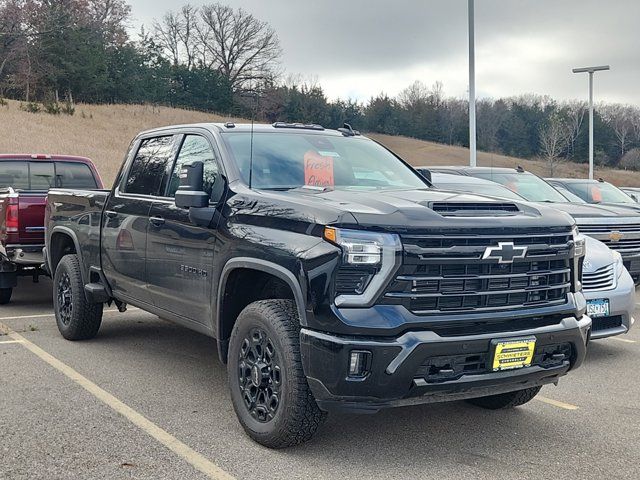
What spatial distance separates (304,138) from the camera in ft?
18.0

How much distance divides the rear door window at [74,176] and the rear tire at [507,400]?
7.23m

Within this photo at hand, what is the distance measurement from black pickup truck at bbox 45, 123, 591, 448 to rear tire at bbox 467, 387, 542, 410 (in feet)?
0.04

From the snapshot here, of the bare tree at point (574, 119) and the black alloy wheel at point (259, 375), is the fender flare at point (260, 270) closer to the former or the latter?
the black alloy wheel at point (259, 375)

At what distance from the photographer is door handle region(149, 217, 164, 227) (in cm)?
537

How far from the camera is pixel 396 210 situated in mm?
3850

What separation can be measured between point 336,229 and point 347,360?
2.21ft

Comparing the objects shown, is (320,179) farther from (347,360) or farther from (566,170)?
(566,170)

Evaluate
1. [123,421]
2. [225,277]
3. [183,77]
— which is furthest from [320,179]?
[183,77]

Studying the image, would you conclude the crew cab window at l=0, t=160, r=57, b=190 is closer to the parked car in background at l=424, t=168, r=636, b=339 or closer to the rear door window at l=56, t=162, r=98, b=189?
the rear door window at l=56, t=162, r=98, b=189

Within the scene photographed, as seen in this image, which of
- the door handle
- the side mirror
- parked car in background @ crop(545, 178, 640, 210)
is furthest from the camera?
parked car in background @ crop(545, 178, 640, 210)

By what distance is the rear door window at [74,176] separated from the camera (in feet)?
33.8

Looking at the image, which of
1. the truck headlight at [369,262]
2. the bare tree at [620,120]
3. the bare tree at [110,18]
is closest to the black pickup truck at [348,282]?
the truck headlight at [369,262]

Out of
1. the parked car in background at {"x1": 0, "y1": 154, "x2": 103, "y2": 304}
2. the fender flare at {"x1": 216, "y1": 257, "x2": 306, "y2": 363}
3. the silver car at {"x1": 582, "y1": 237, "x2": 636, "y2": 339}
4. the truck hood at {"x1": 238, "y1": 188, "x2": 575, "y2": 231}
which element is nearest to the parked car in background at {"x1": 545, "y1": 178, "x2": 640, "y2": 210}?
the silver car at {"x1": 582, "y1": 237, "x2": 636, "y2": 339}

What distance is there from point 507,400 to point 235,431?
6.24 feet
